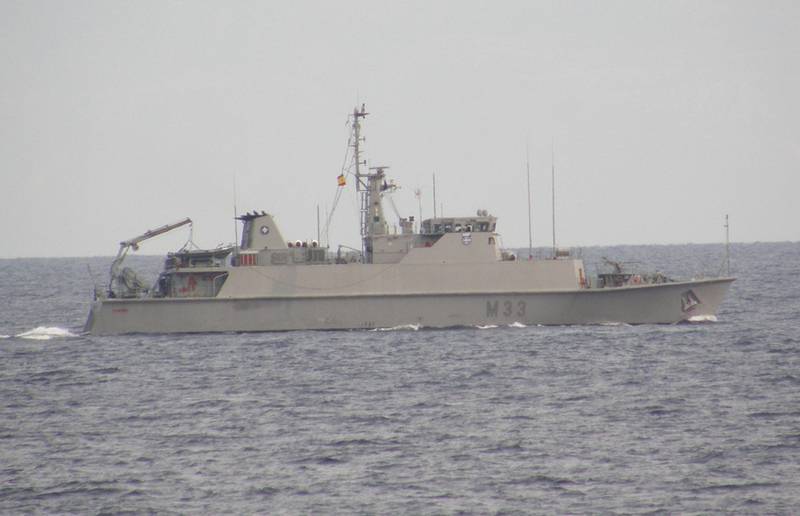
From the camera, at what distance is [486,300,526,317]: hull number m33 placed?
36.7 meters

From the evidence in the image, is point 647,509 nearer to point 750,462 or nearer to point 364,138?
point 750,462

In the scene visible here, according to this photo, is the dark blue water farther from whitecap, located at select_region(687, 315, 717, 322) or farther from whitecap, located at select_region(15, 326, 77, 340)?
whitecap, located at select_region(15, 326, 77, 340)

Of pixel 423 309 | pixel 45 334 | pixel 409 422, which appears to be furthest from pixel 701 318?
pixel 45 334

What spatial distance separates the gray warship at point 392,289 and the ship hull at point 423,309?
0.11 ft

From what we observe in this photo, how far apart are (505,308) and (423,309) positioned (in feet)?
9.12

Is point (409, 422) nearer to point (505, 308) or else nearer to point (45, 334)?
point (505, 308)

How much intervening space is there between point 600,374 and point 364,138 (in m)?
15.0

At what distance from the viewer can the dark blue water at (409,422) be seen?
61.5ft

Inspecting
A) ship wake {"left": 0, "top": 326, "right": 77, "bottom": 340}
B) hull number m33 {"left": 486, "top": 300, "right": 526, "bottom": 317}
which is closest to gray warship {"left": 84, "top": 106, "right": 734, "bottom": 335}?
hull number m33 {"left": 486, "top": 300, "right": 526, "bottom": 317}

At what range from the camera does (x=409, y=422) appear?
78.2ft

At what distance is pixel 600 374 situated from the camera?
95.7ft

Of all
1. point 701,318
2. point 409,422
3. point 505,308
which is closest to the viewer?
point 409,422

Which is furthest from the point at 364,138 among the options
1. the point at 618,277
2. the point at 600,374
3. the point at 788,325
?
the point at 788,325

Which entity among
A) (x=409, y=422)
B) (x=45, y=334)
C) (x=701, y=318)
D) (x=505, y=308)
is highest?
(x=505, y=308)
